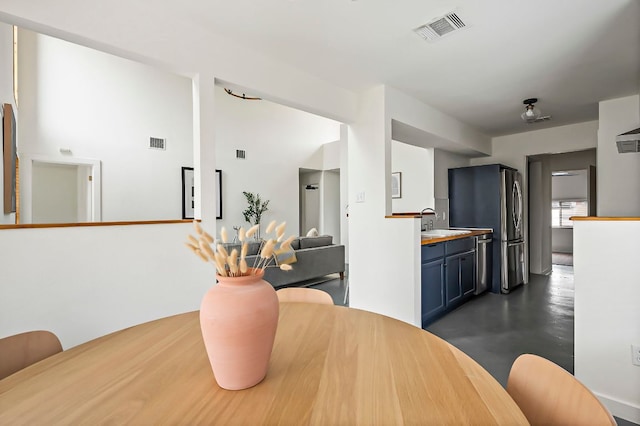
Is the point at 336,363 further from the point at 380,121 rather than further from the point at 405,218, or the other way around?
the point at 380,121

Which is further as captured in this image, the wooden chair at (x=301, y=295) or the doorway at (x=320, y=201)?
the doorway at (x=320, y=201)

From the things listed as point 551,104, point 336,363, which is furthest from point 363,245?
point 551,104

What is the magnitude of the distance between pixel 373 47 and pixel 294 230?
539 centimetres

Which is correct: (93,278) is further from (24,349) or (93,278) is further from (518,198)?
(518,198)

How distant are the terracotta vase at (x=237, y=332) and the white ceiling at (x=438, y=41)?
195cm

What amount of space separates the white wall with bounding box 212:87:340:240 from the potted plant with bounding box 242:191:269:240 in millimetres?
102

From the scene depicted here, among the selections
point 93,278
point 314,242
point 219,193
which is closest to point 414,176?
point 314,242

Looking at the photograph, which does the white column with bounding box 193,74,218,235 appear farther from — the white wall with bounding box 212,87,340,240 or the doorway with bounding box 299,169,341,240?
the doorway with bounding box 299,169,341,240

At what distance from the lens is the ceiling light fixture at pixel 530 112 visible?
3582mm

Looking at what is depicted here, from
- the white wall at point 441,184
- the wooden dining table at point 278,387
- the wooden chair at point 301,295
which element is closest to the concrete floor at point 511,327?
the white wall at point 441,184

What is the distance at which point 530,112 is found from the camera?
11.7 feet

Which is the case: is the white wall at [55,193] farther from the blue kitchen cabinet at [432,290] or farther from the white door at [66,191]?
the blue kitchen cabinet at [432,290]

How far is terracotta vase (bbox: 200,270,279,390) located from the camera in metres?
Answer: 0.78

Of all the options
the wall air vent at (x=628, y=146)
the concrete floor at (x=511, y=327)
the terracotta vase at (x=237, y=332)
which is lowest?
the concrete floor at (x=511, y=327)
